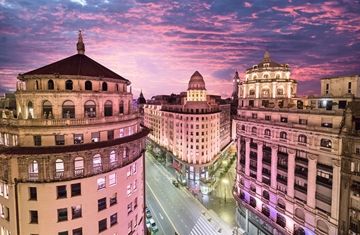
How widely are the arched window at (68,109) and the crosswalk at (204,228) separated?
6115cm

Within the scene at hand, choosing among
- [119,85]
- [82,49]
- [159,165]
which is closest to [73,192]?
[119,85]

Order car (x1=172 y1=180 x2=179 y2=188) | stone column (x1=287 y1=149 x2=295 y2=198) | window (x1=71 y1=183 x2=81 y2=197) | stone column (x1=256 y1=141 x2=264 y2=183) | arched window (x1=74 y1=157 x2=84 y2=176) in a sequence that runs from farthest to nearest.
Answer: car (x1=172 y1=180 x2=179 y2=188), stone column (x1=256 y1=141 x2=264 y2=183), stone column (x1=287 y1=149 x2=295 y2=198), arched window (x1=74 y1=157 x2=84 y2=176), window (x1=71 y1=183 x2=81 y2=197)

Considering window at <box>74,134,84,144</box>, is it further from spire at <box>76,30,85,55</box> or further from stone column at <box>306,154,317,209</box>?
stone column at <box>306,154,317,209</box>

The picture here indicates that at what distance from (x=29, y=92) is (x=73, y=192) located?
1551 centimetres

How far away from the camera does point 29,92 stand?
36062 millimetres

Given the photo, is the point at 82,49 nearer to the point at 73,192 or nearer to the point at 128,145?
the point at 128,145

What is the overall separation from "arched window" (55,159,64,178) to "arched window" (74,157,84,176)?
1691mm

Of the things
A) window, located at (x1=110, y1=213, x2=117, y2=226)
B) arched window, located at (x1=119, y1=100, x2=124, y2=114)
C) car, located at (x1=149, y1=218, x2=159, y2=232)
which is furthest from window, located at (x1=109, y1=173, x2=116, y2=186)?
car, located at (x1=149, y1=218, x2=159, y2=232)

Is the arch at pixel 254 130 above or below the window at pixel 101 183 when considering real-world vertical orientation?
above

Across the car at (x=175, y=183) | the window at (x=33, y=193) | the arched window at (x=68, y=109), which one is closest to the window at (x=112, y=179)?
the window at (x=33, y=193)

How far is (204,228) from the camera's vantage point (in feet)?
275

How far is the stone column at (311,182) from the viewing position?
2078 inches

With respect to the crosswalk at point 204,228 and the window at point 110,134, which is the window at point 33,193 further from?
the crosswalk at point 204,228

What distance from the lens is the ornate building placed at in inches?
1966
